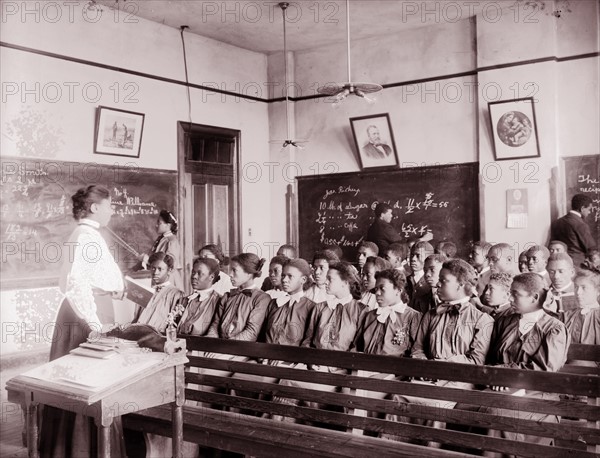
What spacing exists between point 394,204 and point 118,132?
3.02 m

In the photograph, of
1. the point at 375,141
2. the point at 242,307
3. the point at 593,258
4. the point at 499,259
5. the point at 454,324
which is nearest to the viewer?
the point at 454,324

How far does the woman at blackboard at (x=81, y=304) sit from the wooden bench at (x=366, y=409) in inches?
11.6

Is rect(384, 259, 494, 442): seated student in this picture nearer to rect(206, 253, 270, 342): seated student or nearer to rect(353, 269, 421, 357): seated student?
rect(353, 269, 421, 357): seated student

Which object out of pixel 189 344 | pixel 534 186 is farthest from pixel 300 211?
pixel 189 344

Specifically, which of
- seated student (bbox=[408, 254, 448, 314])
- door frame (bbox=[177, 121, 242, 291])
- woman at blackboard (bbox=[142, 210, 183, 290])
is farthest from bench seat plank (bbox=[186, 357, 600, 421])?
door frame (bbox=[177, 121, 242, 291])

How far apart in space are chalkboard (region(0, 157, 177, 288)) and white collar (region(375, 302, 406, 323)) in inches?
119

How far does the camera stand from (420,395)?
101 inches

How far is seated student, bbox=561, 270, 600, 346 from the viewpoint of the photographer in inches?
137

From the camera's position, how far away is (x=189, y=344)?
10.9 ft

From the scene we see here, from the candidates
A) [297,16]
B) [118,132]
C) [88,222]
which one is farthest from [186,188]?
[88,222]

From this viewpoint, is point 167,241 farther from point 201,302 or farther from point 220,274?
point 201,302

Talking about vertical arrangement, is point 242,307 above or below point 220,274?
below

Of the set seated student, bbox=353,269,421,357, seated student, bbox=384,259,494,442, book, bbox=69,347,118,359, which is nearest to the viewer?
book, bbox=69,347,118,359

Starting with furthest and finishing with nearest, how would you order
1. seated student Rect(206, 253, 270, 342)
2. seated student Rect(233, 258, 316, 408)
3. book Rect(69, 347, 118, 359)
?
1. seated student Rect(206, 253, 270, 342)
2. seated student Rect(233, 258, 316, 408)
3. book Rect(69, 347, 118, 359)
